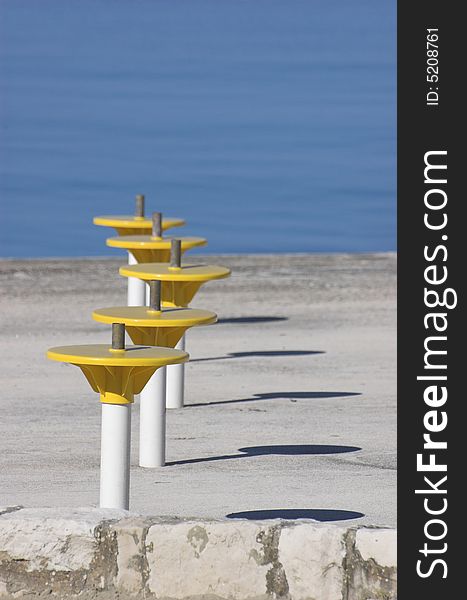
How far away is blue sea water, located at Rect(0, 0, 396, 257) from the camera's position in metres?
21.7

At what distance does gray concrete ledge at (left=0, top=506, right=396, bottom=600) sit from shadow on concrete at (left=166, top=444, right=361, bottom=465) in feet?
7.86

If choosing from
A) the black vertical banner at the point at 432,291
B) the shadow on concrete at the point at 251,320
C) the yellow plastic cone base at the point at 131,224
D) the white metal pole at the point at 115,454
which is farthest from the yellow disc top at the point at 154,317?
the shadow on concrete at the point at 251,320

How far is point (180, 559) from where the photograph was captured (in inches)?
233

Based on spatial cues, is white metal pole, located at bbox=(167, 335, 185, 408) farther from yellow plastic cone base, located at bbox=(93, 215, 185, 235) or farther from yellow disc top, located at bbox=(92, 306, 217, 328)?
yellow plastic cone base, located at bbox=(93, 215, 185, 235)

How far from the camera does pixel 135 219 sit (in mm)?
11805

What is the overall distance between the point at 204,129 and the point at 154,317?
2139 centimetres

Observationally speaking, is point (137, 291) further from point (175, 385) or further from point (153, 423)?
point (153, 423)

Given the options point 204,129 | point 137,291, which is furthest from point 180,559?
point 204,129

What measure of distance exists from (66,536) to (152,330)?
7.12 ft

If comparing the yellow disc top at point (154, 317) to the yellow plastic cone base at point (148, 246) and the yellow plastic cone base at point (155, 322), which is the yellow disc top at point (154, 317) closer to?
the yellow plastic cone base at point (155, 322)

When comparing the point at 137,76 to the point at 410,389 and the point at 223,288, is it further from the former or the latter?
the point at 410,389

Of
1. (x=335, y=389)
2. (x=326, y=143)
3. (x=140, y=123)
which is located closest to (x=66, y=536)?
(x=335, y=389)

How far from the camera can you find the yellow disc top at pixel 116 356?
22.0ft

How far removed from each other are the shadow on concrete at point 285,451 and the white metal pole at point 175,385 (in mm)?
1083
